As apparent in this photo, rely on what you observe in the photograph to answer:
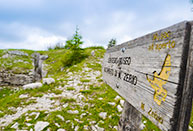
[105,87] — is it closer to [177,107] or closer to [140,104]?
[140,104]

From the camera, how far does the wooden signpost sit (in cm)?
85

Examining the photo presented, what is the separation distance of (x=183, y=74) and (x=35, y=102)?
4859mm

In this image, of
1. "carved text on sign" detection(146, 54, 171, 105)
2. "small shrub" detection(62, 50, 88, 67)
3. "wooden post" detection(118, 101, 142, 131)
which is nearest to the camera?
"carved text on sign" detection(146, 54, 171, 105)

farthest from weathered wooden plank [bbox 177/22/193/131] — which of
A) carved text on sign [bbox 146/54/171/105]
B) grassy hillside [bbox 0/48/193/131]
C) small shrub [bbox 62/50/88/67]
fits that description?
small shrub [bbox 62/50/88/67]

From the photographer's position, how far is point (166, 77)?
982 mm

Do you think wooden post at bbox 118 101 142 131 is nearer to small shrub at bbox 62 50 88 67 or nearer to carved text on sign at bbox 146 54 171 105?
carved text on sign at bbox 146 54 171 105

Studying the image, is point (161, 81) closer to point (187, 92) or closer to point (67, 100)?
point (187, 92)

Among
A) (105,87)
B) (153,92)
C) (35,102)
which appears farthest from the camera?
(105,87)

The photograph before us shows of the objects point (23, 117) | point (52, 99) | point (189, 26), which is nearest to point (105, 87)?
point (52, 99)

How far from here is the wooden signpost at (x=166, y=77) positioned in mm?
854

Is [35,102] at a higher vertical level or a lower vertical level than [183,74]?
lower

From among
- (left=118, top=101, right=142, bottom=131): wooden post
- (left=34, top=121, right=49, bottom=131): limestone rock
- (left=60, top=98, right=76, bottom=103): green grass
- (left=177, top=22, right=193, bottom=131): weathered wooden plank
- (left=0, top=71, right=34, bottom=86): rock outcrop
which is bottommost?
(left=0, top=71, right=34, bottom=86): rock outcrop

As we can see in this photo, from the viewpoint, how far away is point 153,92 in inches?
44.8

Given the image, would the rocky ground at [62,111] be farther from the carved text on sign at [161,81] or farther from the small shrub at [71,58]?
the small shrub at [71,58]
